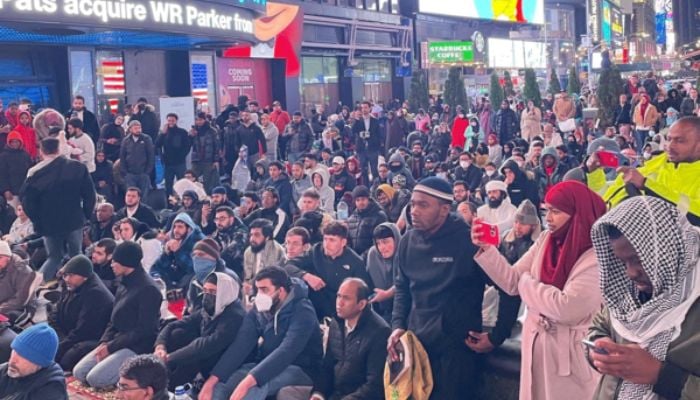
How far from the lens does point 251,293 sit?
26.8 ft

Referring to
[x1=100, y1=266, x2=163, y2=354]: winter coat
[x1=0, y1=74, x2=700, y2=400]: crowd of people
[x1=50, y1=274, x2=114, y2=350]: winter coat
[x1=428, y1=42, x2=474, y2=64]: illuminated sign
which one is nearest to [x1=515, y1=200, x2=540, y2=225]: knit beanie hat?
[x1=0, y1=74, x2=700, y2=400]: crowd of people

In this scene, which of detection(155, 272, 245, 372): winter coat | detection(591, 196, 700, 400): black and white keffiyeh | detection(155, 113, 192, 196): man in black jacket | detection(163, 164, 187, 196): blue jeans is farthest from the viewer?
detection(163, 164, 187, 196): blue jeans

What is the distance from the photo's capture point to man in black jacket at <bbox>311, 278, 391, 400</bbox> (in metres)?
5.96

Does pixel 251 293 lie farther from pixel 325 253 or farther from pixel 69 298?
pixel 69 298

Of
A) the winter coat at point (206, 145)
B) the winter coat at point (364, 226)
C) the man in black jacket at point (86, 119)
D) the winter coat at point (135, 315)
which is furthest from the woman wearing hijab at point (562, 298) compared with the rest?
the winter coat at point (206, 145)

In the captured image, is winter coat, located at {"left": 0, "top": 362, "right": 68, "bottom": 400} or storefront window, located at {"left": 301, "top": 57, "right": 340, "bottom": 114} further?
storefront window, located at {"left": 301, "top": 57, "right": 340, "bottom": 114}

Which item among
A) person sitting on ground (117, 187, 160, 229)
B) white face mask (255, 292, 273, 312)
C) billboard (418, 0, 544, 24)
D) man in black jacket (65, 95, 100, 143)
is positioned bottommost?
white face mask (255, 292, 273, 312)

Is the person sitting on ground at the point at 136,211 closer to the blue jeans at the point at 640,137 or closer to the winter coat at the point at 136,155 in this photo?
the winter coat at the point at 136,155

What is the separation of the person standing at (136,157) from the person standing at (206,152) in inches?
73.2

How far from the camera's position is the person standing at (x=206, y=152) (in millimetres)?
15984

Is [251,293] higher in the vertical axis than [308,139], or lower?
lower

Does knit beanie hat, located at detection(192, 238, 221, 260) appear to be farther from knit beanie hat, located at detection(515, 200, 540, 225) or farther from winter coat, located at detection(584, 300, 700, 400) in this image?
winter coat, located at detection(584, 300, 700, 400)

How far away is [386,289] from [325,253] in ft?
2.13

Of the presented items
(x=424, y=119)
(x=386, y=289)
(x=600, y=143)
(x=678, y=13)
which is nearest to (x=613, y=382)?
(x=386, y=289)
